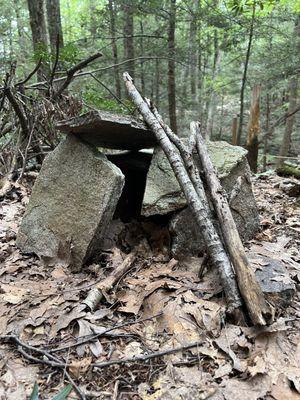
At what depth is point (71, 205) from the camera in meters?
3.75

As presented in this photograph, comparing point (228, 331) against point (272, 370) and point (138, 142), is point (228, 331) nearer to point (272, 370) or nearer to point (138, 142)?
point (272, 370)

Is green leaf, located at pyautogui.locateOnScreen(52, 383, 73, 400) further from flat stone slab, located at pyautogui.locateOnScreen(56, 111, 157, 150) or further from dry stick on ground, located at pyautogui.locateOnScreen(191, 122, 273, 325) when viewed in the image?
flat stone slab, located at pyautogui.locateOnScreen(56, 111, 157, 150)

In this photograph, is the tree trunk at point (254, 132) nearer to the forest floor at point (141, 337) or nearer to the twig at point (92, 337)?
the forest floor at point (141, 337)

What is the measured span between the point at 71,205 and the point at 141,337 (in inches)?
66.5

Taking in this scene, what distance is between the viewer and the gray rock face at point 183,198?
3730 millimetres

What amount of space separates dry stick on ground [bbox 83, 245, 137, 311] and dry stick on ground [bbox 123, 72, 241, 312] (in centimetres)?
88

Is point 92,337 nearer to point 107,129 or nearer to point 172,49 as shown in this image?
point 107,129

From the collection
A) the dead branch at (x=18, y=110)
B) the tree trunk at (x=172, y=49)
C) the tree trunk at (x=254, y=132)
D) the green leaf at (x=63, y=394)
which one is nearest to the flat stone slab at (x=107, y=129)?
the dead branch at (x=18, y=110)

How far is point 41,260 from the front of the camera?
372cm

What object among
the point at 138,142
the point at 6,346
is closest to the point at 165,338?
the point at 6,346

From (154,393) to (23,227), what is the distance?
2.51 meters

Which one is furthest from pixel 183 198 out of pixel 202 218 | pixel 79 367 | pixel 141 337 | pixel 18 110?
pixel 18 110

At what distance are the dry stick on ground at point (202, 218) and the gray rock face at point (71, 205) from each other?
59cm

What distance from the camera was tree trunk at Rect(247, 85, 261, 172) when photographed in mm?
8461
